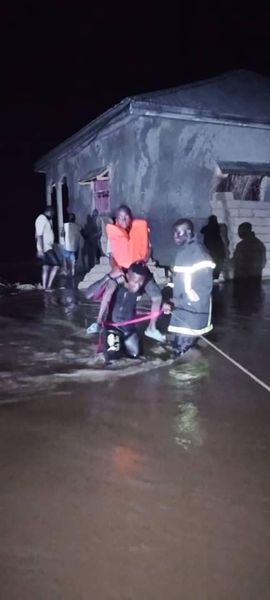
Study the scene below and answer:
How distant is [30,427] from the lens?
13.4ft

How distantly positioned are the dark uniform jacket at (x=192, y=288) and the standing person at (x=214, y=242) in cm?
697

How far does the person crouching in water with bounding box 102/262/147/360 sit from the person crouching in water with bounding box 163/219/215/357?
46cm

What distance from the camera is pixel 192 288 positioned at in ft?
19.0

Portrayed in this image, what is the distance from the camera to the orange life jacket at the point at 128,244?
6.63m

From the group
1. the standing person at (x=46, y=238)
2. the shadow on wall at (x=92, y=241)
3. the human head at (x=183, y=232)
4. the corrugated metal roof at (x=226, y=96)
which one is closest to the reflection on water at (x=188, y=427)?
the human head at (x=183, y=232)

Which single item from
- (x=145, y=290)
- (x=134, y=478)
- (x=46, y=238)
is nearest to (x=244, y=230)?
(x=46, y=238)

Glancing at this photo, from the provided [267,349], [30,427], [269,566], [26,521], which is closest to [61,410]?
[30,427]

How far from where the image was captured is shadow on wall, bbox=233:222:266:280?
13.1 m

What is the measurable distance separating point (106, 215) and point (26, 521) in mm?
12106

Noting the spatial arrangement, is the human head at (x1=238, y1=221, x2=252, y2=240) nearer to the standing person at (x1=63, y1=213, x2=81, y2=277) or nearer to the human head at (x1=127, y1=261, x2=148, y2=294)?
the standing person at (x1=63, y1=213, x2=81, y2=277)

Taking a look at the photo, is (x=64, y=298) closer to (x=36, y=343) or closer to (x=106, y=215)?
(x=36, y=343)

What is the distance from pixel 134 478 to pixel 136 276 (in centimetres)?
312

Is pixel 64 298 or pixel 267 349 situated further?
pixel 64 298

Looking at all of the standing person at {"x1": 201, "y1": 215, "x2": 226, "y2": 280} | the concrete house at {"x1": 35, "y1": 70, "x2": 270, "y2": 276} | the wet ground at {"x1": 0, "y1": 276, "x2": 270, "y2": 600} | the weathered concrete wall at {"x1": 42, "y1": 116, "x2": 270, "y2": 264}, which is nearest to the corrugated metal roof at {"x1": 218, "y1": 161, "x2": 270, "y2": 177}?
the concrete house at {"x1": 35, "y1": 70, "x2": 270, "y2": 276}
